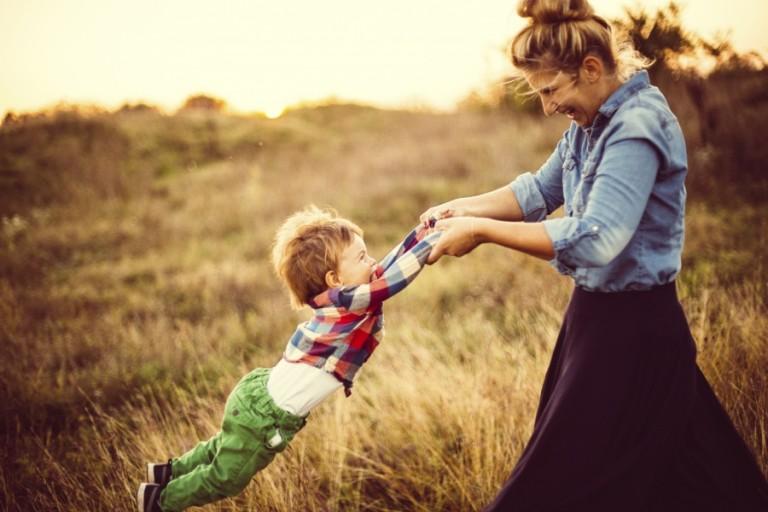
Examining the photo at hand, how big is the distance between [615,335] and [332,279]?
43.7 inches

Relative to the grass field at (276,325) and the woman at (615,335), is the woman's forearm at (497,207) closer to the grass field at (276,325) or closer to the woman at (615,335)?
the woman at (615,335)

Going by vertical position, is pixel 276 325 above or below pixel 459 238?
below

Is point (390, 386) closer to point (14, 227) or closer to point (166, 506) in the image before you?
point (166, 506)

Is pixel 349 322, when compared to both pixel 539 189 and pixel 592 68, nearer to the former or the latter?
pixel 539 189

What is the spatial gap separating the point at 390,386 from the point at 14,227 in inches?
435

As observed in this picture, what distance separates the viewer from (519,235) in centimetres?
141

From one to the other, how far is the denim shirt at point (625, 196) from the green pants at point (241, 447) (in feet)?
4.29

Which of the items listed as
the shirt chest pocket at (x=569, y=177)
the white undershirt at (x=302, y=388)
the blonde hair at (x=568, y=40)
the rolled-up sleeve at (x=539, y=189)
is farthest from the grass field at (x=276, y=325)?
the blonde hair at (x=568, y=40)

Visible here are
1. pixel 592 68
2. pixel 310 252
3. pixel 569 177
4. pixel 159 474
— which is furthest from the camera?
pixel 159 474

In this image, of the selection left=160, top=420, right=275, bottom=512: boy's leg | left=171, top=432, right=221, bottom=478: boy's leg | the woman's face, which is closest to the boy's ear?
left=160, top=420, right=275, bottom=512: boy's leg

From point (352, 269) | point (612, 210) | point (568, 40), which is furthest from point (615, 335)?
point (352, 269)

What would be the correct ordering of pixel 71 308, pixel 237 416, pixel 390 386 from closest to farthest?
pixel 237 416
pixel 390 386
pixel 71 308

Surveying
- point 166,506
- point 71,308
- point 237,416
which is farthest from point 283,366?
point 71,308

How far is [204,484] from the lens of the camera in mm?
2102
